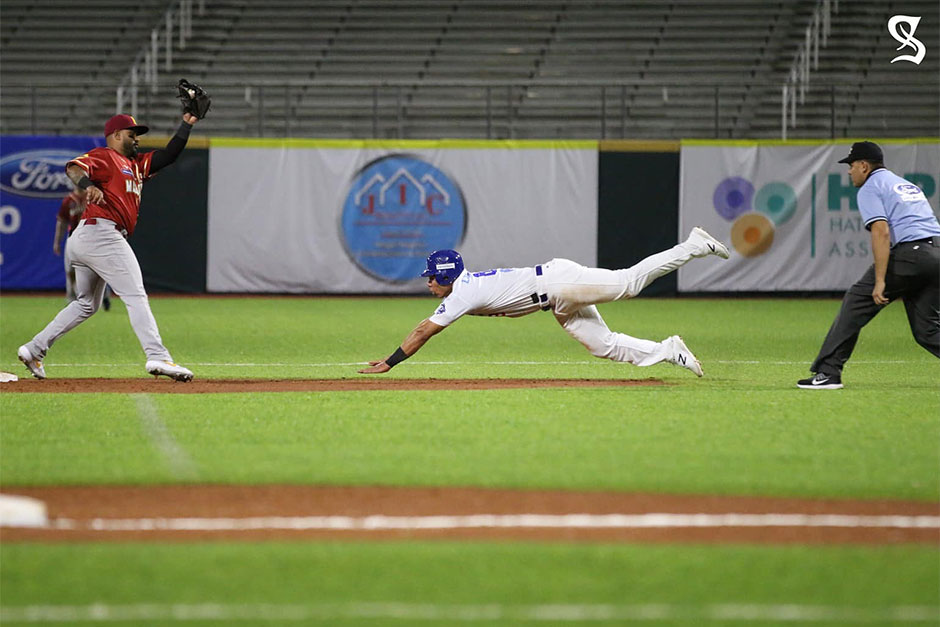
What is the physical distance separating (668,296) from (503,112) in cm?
554

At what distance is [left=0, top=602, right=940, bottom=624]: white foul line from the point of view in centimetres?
422

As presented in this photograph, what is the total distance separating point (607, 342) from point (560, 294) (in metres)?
0.64

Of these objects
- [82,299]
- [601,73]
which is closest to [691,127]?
[601,73]

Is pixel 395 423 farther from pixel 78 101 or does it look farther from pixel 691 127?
pixel 78 101

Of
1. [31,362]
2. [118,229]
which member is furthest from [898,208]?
[31,362]

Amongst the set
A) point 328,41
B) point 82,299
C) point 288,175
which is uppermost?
point 328,41

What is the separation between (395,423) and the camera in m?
8.36

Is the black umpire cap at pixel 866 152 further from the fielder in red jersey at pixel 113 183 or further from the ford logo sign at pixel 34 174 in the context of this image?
the ford logo sign at pixel 34 174

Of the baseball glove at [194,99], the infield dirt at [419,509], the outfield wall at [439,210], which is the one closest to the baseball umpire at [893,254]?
the infield dirt at [419,509]

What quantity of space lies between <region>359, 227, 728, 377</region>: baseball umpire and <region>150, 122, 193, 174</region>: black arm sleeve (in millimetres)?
2242

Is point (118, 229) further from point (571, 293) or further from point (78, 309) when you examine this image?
point (571, 293)

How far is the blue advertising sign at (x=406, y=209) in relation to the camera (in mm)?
22703

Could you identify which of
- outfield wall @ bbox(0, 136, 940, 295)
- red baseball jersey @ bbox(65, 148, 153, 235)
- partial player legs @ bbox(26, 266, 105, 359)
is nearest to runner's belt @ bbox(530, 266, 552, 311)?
red baseball jersey @ bbox(65, 148, 153, 235)

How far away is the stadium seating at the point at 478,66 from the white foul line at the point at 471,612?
19517 mm
